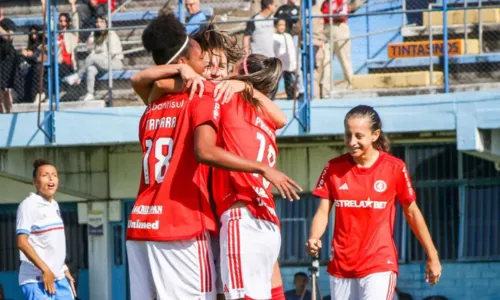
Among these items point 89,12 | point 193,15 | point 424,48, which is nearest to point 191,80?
point 193,15

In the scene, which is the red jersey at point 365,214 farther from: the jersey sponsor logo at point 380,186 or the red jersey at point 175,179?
the red jersey at point 175,179

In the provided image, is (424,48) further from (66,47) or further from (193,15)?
(66,47)

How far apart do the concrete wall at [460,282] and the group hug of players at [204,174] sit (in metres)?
10.0

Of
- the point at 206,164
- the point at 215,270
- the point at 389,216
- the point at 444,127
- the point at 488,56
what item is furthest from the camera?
the point at 488,56

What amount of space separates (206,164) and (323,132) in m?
9.33

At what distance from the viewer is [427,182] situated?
17109 mm

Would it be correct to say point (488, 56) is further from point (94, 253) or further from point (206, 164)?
point (206, 164)

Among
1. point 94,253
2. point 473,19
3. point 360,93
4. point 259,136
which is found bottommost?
point 94,253

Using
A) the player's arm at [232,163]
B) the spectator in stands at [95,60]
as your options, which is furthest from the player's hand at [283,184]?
the spectator in stands at [95,60]

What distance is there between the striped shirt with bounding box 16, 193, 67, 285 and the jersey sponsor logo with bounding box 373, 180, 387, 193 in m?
4.31

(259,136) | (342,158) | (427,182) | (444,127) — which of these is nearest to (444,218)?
(427,182)

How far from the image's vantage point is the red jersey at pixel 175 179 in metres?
6.71

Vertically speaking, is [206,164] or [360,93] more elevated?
[360,93]

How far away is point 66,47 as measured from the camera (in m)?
17.6
